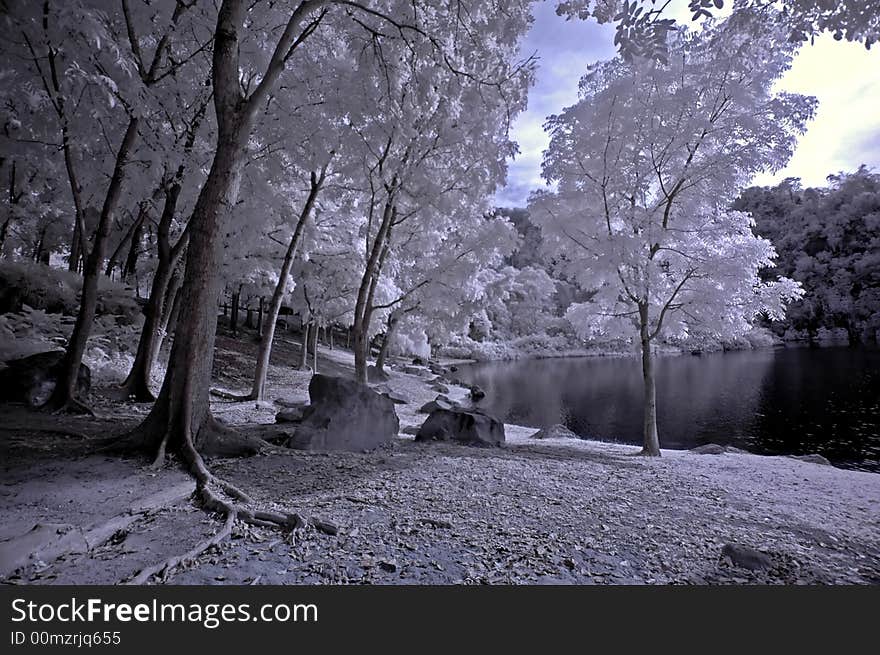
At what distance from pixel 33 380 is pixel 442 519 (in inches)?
296

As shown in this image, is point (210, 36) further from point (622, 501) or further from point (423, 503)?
point (622, 501)

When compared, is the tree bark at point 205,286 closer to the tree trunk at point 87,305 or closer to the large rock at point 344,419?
the large rock at point 344,419

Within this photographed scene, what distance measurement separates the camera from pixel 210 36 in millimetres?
7711

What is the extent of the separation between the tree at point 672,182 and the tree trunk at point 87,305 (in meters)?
7.62

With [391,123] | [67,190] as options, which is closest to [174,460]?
[391,123]

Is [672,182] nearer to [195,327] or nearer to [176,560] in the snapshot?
[195,327]

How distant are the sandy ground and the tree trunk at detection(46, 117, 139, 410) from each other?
76 cm

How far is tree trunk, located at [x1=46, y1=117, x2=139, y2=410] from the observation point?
6594 millimetres

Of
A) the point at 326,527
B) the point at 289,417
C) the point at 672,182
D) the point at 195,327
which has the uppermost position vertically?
the point at 672,182

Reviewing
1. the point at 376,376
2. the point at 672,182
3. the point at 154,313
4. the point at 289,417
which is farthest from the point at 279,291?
the point at 376,376

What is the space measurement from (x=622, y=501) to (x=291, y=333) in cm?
3469

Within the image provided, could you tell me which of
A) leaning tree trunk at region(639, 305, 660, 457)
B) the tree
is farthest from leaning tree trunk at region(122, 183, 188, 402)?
leaning tree trunk at region(639, 305, 660, 457)

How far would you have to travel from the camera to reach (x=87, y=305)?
6691 mm

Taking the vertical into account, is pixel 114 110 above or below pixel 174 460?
above
